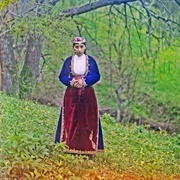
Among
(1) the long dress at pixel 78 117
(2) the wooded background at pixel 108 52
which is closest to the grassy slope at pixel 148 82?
(2) the wooded background at pixel 108 52

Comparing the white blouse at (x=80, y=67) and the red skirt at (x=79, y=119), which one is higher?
the white blouse at (x=80, y=67)

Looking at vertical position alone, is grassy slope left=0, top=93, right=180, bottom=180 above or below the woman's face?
below

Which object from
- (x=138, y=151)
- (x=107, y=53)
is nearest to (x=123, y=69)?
(x=107, y=53)

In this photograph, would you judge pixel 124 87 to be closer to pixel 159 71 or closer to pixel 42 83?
pixel 159 71

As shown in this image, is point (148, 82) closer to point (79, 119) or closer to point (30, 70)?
point (30, 70)

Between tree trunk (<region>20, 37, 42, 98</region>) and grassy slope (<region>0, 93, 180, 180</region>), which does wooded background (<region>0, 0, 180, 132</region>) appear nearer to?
tree trunk (<region>20, 37, 42, 98</region>)

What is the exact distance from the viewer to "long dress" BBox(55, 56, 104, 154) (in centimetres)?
518

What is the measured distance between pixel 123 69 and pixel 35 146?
787cm

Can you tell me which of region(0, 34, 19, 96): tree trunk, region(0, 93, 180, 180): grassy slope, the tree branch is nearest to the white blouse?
region(0, 93, 180, 180): grassy slope

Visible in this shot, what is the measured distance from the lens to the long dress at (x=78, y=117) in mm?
5184

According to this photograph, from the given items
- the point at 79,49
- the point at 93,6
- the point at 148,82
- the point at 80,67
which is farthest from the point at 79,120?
the point at 148,82

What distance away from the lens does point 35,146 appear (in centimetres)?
472

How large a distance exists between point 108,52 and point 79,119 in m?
7.72

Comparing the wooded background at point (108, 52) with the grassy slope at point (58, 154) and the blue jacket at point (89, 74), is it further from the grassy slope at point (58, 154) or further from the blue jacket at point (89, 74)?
the blue jacket at point (89, 74)
